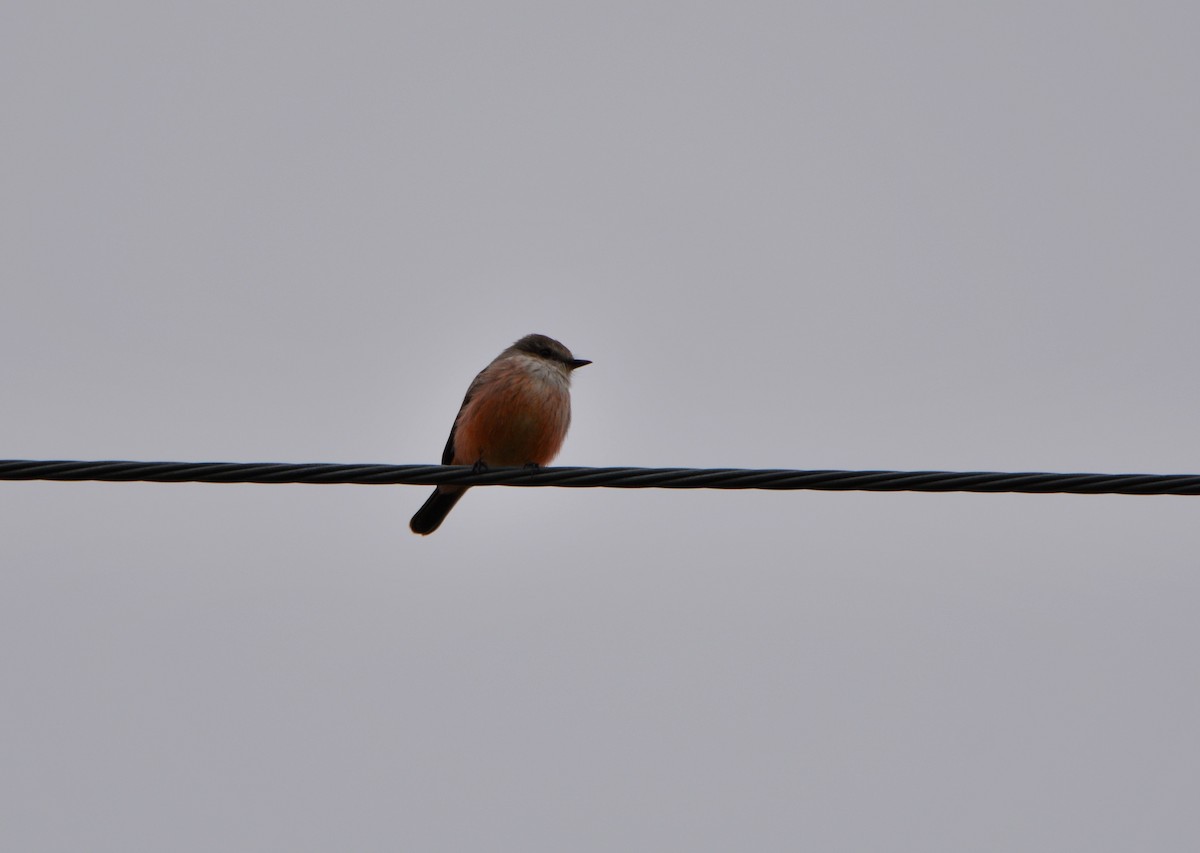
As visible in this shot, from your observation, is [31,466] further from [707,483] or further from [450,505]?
[450,505]

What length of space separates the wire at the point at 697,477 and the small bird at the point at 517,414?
3.19 m

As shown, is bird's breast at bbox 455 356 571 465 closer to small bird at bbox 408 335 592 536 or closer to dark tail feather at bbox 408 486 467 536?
small bird at bbox 408 335 592 536

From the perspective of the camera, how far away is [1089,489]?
483 cm

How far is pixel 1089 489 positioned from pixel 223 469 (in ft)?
9.40

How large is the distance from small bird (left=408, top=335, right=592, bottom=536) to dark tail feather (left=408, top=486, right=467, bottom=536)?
0.38 metres

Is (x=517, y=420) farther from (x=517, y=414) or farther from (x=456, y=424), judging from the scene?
(x=456, y=424)

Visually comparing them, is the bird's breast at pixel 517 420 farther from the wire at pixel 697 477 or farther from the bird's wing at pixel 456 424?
the wire at pixel 697 477

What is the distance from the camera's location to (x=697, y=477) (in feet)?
16.8

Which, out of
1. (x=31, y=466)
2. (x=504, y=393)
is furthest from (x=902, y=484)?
(x=504, y=393)

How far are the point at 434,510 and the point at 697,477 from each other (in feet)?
15.6

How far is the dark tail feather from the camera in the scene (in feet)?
31.3

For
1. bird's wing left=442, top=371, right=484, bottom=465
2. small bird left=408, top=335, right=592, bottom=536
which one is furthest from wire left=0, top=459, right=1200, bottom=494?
bird's wing left=442, top=371, right=484, bottom=465

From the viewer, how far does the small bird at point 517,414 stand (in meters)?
8.46

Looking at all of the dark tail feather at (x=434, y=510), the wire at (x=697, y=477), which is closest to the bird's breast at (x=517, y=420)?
the dark tail feather at (x=434, y=510)
